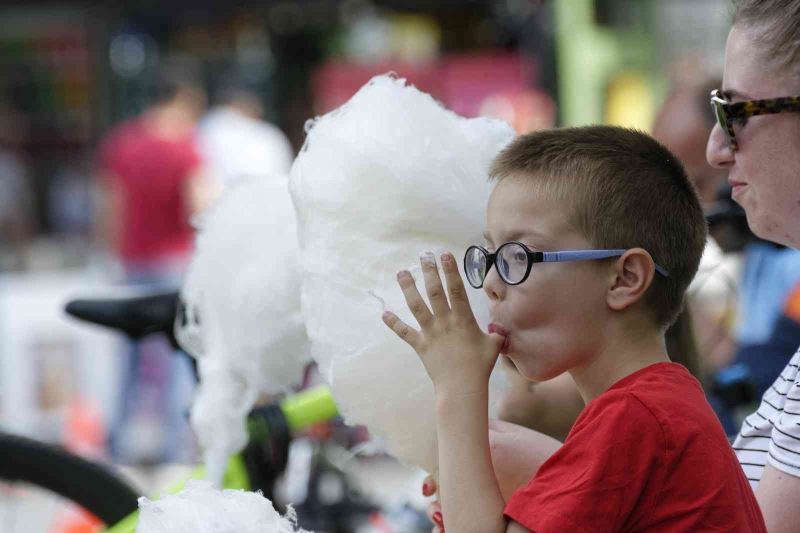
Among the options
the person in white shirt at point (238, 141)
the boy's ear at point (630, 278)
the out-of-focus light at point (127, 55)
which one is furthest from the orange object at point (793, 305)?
the out-of-focus light at point (127, 55)

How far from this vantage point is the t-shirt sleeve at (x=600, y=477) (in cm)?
114

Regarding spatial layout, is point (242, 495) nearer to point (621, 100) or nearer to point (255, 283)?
point (255, 283)

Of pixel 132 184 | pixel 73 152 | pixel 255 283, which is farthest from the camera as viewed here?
pixel 73 152

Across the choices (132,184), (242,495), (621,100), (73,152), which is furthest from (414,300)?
(73,152)

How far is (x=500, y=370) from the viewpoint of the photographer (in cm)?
154

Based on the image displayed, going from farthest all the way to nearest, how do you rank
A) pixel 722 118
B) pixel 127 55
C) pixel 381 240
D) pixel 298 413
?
pixel 127 55 < pixel 298 413 < pixel 381 240 < pixel 722 118

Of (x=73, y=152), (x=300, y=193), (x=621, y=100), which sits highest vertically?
(x=300, y=193)

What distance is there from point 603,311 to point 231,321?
0.85 metres

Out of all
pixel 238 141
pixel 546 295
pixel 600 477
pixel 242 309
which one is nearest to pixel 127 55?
pixel 238 141

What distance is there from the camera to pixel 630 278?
49.9 inches

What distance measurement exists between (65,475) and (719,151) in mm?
1632

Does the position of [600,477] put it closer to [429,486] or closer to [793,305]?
[429,486]

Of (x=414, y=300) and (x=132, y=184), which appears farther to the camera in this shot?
(x=132, y=184)

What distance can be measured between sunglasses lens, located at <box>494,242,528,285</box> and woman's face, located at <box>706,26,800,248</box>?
12.9 inches
